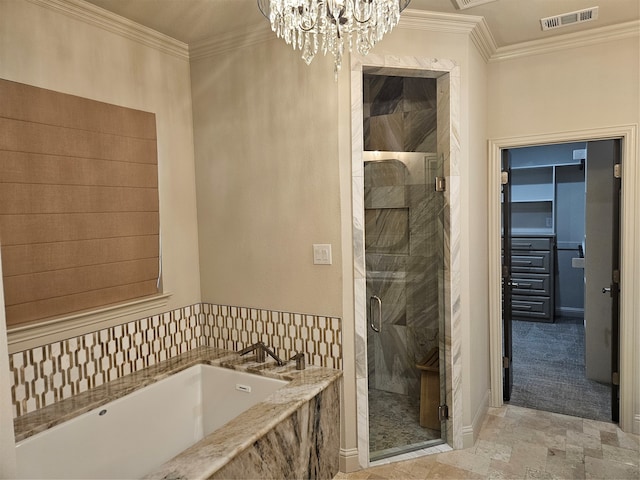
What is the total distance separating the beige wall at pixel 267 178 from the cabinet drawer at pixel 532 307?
3867mm

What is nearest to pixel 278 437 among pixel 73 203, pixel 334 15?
pixel 73 203

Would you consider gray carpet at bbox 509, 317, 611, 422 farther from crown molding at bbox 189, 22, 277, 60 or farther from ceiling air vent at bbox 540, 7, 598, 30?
crown molding at bbox 189, 22, 277, 60

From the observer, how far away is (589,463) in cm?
251

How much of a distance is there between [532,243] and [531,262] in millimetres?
253

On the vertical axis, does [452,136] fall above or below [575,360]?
above

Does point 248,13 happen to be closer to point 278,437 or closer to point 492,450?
point 278,437

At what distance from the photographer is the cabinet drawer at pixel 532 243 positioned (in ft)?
17.9

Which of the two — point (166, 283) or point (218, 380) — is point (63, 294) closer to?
point (166, 283)

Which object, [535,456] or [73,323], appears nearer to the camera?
[73,323]

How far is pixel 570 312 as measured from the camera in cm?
568

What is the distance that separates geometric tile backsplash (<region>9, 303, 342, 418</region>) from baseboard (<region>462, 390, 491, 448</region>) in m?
0.99

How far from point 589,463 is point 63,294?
3.16m

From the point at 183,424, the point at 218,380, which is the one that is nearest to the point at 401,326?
the point at 218,380

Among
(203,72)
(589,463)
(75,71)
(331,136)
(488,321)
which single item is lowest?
(589,463)
